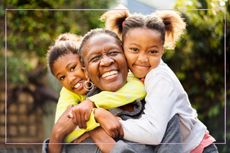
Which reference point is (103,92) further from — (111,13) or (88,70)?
(111,13)

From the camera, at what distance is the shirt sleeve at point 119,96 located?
1.58 m

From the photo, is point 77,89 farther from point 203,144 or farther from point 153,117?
point 203,144

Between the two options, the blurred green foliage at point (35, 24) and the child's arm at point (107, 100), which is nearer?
the child's arm at point (107, 100)

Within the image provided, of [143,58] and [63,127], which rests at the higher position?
[143,58]

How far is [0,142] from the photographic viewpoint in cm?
241

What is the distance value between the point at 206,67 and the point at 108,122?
1.55 m

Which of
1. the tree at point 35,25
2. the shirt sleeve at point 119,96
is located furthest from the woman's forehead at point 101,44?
the tree at point 35,25

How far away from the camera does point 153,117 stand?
1.57 meters

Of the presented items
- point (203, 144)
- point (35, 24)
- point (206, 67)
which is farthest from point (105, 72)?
point (206, 67)

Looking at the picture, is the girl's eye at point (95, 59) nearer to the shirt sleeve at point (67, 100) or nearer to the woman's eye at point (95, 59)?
the woman's eye at point (95, 59)

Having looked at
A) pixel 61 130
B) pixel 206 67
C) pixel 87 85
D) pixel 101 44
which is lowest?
pixel 206 67

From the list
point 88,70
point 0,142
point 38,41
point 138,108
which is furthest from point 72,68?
point 38,41

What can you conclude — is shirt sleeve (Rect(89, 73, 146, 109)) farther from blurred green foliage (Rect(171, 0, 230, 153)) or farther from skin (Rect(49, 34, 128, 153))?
blurred green foliage (Rect(171, 0, 230, 153))

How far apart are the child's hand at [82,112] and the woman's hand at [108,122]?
0.02m
